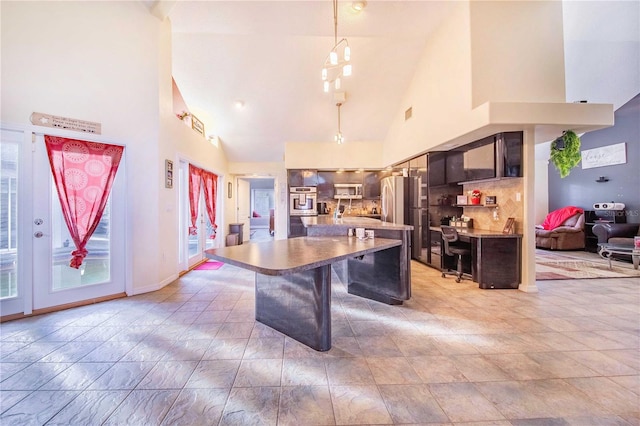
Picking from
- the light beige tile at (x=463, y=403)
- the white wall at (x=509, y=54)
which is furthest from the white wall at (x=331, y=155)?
the light beige tile at (x=463, y=403)

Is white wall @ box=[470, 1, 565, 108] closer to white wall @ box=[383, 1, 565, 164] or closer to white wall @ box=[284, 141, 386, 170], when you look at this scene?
white wall @ box=[383, 1, 565, 164]

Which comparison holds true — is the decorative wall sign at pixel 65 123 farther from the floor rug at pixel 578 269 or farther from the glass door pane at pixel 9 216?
the floor rug at pixel 578 269

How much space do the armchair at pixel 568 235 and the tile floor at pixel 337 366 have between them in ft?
13.5

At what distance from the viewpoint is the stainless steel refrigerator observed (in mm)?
5156

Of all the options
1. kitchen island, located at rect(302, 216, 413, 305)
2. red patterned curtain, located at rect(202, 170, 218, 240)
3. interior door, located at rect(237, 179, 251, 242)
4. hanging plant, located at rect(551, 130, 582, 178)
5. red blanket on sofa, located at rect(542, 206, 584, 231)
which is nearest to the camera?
kitchen island, located at rect(302, 216, 413, 305)

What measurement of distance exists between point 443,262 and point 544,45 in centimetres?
335

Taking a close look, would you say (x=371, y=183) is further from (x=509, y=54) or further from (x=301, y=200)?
(x=509, y=54)

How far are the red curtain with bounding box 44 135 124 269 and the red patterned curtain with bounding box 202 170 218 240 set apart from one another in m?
2.34

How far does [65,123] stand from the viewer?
9.72 ft

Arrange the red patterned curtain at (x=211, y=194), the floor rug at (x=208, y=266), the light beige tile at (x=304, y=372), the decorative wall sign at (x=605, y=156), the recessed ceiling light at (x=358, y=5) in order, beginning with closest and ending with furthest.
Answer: the light beige tile at (x=304, y=372)
the recessed ceiling light at (x=358, y=5)
the floor rug at (x=208, y=266)
the red patterned curtain at (x=211, y=194)
the decorative wall sign at (x=605, y=156)

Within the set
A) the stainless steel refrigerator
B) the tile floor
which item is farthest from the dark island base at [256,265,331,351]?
the stainless steel refrigerator

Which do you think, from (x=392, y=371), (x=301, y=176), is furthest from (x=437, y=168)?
(x=392, y=371)

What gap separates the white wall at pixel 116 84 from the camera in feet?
9.02

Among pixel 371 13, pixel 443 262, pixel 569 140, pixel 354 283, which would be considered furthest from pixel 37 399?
pixel 569 140
